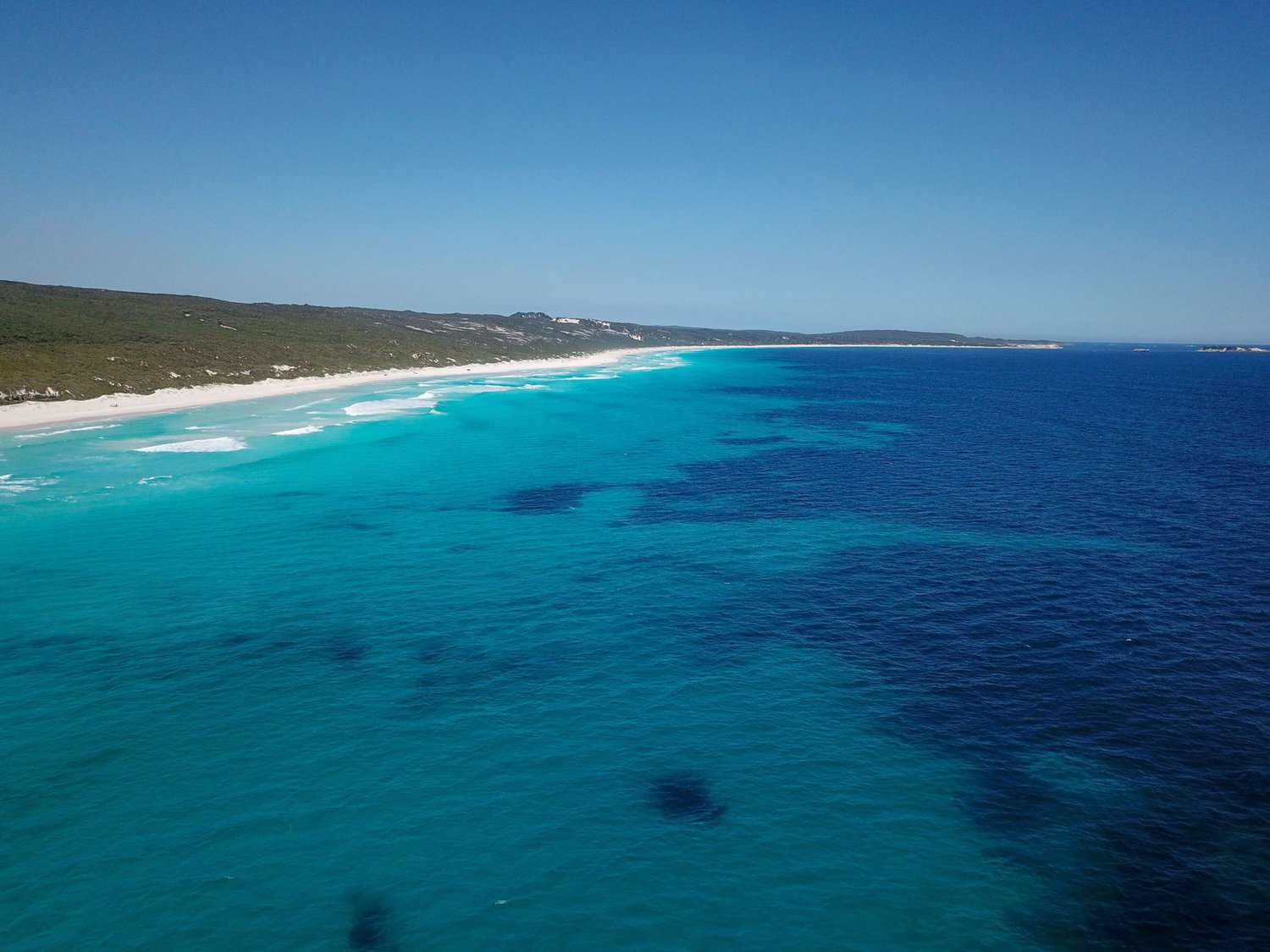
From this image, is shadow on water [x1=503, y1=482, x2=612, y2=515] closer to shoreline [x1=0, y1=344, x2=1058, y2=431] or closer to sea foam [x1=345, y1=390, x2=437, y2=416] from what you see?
sea foam [x1=345, y1=390, x2=437, y2=416]

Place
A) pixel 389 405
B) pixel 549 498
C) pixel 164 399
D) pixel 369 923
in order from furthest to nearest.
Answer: pixel 389 405 < pixel 164 399 < pixel 549 498 < pixel 369 923

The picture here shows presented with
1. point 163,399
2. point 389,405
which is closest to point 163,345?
point 163,399

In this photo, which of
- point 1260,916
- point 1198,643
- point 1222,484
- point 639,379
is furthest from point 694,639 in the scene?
point 639,379

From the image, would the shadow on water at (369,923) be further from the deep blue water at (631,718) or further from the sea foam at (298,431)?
the sea foam at (298,431)

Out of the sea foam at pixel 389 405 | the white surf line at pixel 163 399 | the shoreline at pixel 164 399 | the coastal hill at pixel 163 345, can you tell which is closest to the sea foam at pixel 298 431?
the sea foam at pixel 389 405

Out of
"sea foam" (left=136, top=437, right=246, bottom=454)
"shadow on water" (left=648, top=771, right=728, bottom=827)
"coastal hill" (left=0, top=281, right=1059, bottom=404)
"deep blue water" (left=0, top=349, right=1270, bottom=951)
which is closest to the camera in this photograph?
"deep blue water" (left=0, top=349, right=1270, bottom=951)

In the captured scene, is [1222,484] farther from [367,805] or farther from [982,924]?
[367,805]

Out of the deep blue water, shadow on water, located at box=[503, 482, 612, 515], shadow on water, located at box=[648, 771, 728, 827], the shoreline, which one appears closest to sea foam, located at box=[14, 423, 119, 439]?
the shoreline

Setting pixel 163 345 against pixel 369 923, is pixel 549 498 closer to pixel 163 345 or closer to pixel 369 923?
pixel 369 923

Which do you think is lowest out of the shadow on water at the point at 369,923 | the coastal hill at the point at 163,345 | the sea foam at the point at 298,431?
the shadow on water at the point at 369,923
